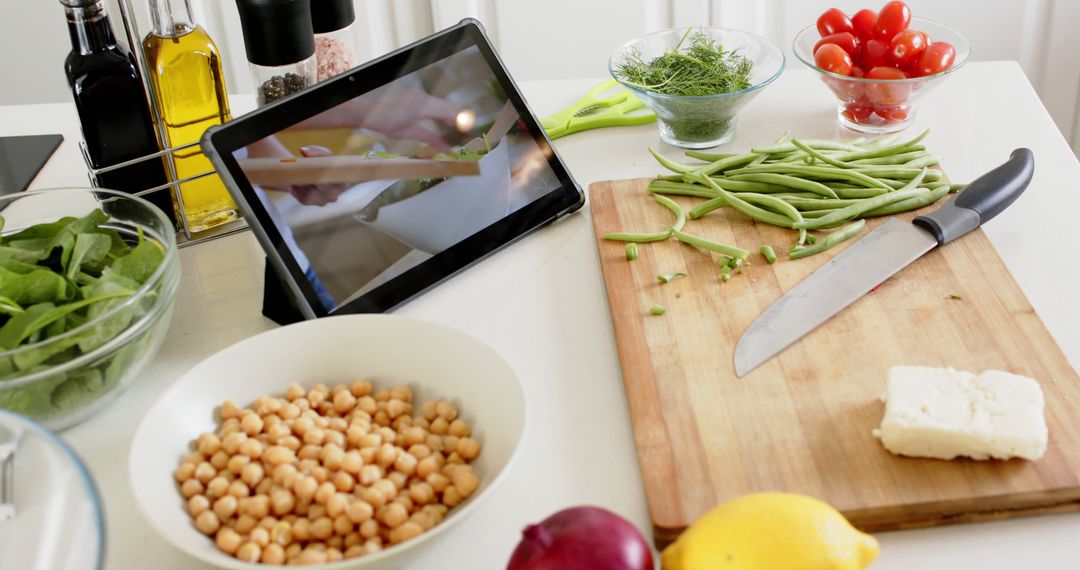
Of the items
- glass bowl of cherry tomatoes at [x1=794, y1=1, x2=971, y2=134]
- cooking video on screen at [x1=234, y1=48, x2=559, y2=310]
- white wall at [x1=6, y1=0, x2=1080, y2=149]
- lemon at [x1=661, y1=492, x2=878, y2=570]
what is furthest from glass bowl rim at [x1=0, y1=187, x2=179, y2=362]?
white wall at [x1=6, y1=0, x2=1080, y2=149]

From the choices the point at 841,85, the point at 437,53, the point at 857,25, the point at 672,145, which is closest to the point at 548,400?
the point at 437,53

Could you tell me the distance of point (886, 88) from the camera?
1.56 metres

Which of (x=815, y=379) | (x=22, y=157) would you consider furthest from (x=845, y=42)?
(x=22, y=157)

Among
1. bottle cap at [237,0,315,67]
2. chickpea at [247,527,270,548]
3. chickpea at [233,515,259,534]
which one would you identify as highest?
bottle cap at [237,0,315,67]

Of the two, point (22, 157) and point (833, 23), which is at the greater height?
point (833, 23)

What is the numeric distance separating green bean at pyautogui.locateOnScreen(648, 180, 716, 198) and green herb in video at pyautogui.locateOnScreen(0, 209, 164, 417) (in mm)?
673

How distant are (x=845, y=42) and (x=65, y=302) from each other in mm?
1195

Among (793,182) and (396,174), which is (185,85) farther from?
(793,182)

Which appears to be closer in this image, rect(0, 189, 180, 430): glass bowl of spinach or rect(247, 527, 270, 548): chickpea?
rect(247, 527, 270, 548): chickpea

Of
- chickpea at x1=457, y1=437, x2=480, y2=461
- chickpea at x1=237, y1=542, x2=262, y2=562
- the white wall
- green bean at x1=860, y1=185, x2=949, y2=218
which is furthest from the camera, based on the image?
the white wall

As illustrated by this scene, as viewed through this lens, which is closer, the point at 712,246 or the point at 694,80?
the point at 712,246

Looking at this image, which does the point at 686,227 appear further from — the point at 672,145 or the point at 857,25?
the point at 857,25

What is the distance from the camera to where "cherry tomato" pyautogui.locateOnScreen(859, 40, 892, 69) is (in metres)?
1.62

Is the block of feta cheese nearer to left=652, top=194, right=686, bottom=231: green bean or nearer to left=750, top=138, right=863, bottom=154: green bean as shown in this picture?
left=652, top=194, right=686, bottom=231: green bean
